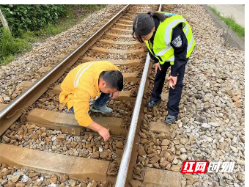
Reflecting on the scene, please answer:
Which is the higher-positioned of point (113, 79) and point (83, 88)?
point (113, 79)

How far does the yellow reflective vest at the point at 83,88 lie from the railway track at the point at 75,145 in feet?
1.27

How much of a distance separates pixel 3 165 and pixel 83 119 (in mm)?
962

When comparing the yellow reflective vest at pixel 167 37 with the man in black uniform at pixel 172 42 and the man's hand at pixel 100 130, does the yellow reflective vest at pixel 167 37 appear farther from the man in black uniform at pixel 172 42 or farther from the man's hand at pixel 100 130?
the man's hand at pixel 100 130

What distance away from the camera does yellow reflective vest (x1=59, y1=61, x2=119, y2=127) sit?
89.0 inches

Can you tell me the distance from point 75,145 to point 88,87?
27.2 inches

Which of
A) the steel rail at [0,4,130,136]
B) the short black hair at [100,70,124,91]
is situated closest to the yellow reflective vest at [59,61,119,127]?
the short black hair at [100,70,124,91]

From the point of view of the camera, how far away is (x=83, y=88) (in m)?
2.32

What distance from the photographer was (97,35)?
557 cm

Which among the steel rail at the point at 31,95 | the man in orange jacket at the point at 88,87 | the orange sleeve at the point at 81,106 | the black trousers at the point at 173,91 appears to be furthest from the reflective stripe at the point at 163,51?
the steel rail at the point at 31,95

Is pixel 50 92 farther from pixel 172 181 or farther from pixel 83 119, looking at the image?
pixel 172 181

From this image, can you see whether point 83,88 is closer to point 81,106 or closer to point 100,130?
point 81,106

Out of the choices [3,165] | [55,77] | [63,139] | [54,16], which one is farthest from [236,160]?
[54,16]

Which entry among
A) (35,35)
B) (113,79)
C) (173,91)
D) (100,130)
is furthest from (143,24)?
(35,35)

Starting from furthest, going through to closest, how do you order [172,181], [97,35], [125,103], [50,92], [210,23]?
[210,23] → [97,35] → [50,92] → [125,103] → [172,181]
